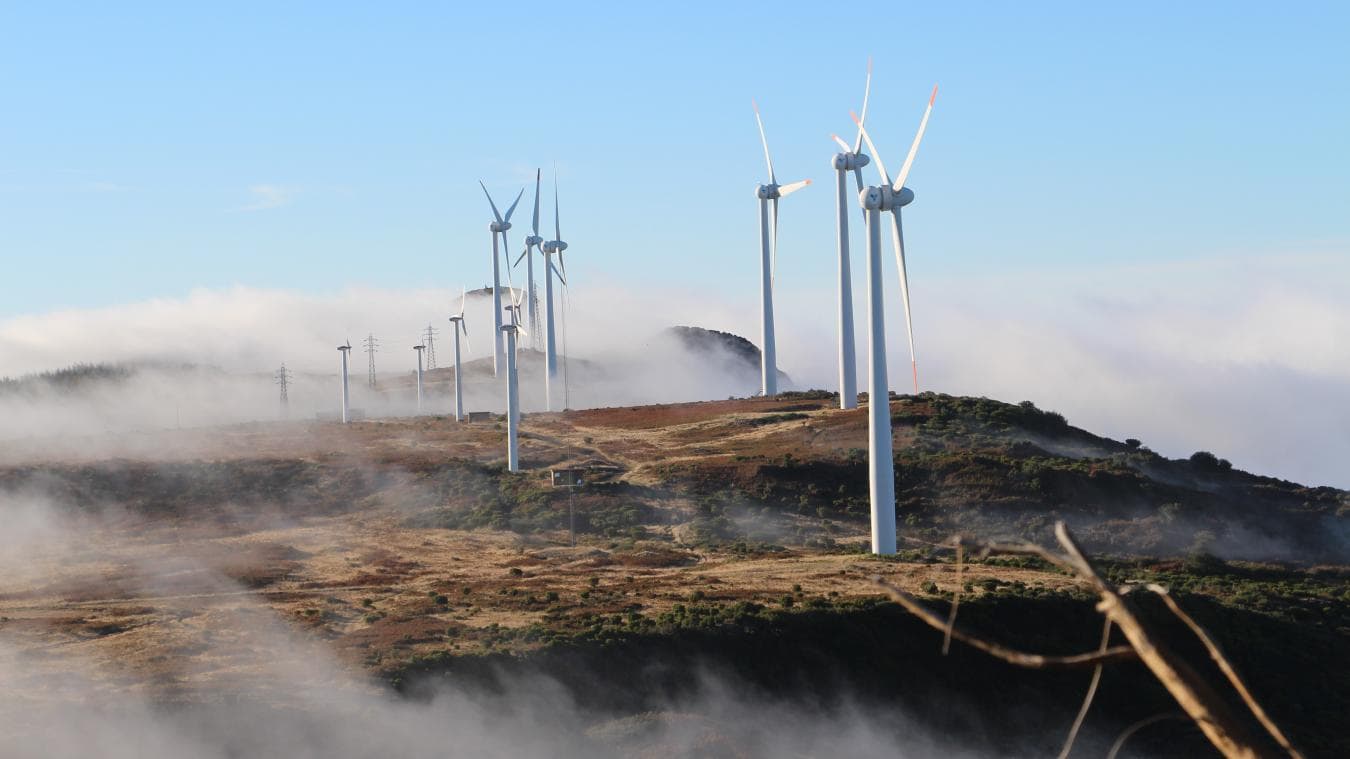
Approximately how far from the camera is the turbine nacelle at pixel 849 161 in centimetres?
12794

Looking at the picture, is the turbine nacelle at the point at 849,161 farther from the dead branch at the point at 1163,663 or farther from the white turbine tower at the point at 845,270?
the dead branch at the point at 1163,663

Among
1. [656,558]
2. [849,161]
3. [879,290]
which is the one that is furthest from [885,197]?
[849,161]

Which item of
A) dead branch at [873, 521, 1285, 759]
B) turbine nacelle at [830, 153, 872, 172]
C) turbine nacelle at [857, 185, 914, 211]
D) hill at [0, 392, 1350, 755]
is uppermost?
turbine nacelle at [830, 153, 872, 172]

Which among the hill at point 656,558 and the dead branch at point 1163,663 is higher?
the dead branch at point 1163,663

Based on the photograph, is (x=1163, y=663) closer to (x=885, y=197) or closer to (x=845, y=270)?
(x=885, y=197)

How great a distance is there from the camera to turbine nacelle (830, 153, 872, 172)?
127938mm

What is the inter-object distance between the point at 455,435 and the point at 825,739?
113427mm

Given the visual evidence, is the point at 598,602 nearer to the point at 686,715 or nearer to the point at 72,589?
the point at 686,715

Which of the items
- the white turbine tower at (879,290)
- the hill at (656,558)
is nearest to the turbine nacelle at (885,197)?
the white turbine tower at (879,290)

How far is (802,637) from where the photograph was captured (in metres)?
70.9

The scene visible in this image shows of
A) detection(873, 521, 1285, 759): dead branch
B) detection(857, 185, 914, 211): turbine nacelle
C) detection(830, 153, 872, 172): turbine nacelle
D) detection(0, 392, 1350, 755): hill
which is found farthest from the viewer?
detection(830, 153, 872, 172): turbine nacelle

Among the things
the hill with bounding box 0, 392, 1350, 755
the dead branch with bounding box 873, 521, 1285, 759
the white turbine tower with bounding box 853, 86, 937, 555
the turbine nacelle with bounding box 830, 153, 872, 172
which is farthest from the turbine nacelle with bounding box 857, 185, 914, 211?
the dead branch with bounding box 873, 521, 1285, 759

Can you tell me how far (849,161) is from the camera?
421 feet

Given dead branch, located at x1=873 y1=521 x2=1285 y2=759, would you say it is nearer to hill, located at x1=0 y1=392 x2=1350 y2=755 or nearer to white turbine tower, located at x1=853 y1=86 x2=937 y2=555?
hill, located at x1=0 y1=392 x2=1350 y2=755
